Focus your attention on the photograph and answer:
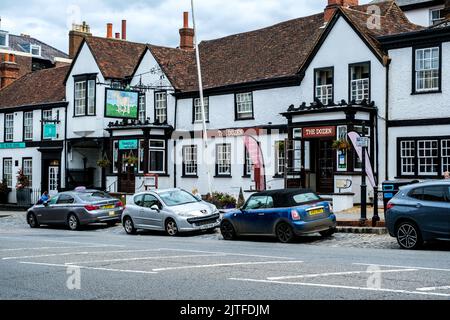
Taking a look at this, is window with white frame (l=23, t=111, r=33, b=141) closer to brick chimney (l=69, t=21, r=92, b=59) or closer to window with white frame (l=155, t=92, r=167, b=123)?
brick chimney (l=69, t=21, r=92, b=59)

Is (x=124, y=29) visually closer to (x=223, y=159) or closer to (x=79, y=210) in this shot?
(x=223, y=159)

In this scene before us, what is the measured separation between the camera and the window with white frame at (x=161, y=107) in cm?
3906

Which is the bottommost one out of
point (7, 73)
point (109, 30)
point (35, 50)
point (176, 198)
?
point (176, 198)

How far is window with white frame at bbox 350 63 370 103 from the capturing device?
98.2 ft

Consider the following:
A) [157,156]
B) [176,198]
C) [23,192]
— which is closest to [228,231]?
[176,198]

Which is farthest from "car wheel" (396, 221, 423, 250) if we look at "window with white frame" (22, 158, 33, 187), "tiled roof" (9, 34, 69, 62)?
"tiled roof" (9, 34, 69, 62)

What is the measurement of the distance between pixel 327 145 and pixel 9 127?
87.8 ft

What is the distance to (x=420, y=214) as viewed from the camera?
1684cm

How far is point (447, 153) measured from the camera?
89.1ft

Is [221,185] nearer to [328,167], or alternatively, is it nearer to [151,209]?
[328,167]

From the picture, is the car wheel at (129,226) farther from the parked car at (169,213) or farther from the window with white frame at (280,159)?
the window with white frame at (280,159)
